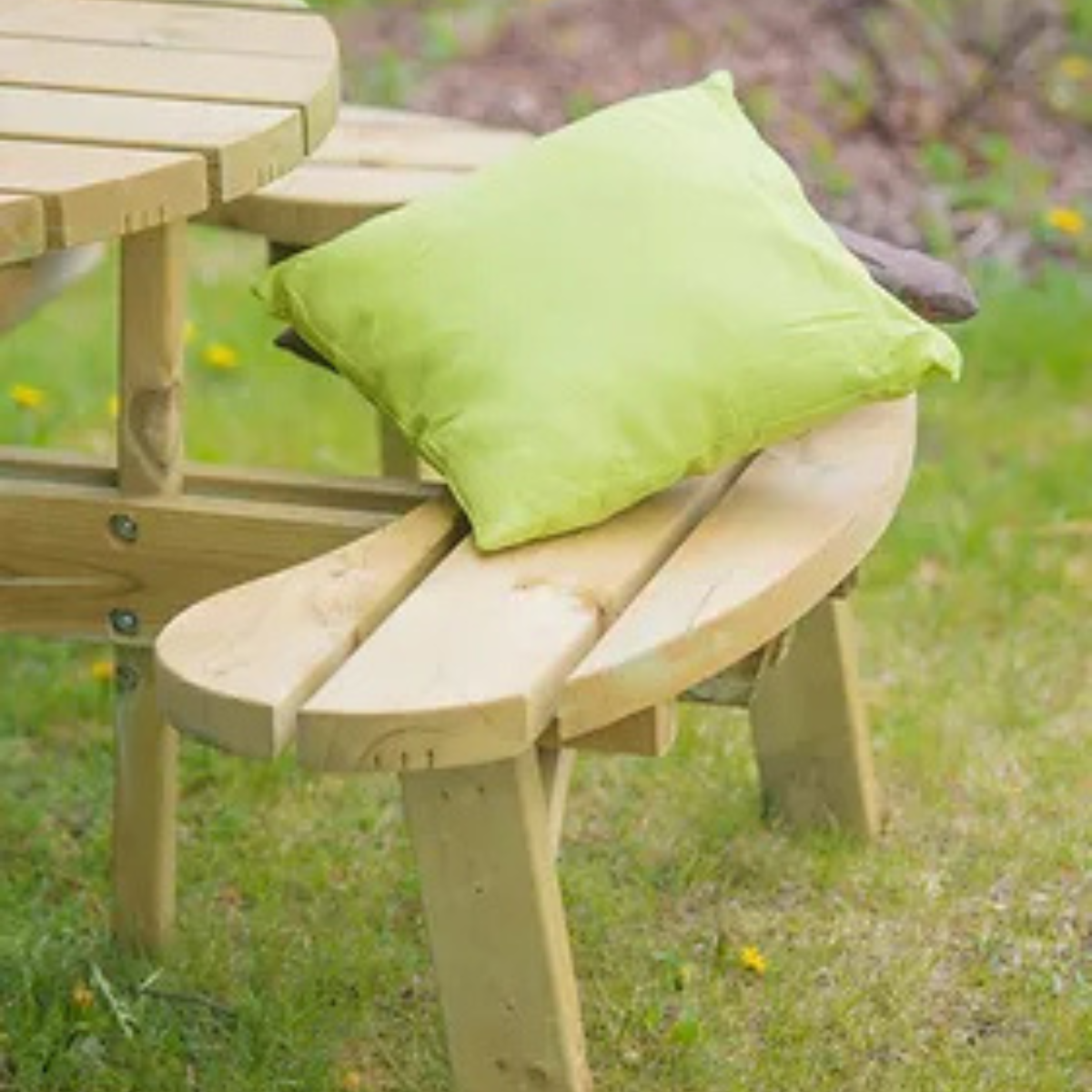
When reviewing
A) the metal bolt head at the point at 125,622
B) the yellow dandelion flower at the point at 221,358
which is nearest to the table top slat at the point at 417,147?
the metal bolt head at the point at 125,622

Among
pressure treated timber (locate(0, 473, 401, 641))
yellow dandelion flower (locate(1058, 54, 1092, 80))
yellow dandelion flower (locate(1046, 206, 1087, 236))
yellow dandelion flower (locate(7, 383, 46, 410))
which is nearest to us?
pressure treated timber (locate(0, 473, 401, 641))

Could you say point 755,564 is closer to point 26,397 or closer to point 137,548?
point 137,548

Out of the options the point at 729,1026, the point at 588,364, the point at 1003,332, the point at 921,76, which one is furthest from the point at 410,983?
the point at 921,76

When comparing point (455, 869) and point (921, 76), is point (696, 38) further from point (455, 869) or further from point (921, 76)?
point (455, 869)

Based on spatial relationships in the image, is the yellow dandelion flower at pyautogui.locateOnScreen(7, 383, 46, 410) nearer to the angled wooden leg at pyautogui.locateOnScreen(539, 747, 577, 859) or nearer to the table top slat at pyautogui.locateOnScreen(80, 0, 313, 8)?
the table top slat at pyautogui.locateOnScreen(80, 0, 313, 8)

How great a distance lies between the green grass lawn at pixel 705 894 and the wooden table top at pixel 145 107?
0.96 meters

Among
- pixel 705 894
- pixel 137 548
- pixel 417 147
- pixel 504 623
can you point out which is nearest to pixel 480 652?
pixel 504 623

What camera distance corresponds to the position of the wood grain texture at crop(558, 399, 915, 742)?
2832 mm

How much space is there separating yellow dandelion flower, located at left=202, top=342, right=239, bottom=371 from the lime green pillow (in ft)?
6.61

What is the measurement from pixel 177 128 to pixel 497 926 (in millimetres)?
841

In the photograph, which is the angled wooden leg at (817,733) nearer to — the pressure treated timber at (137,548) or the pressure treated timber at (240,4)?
the pressure treated timber at (137,548)

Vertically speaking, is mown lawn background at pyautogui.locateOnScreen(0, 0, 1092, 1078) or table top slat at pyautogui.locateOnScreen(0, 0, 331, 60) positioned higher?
table top slat at pyautogui.locateOnScreen(0, 0, 331, 60)

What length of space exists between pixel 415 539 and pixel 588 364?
0.24 meters

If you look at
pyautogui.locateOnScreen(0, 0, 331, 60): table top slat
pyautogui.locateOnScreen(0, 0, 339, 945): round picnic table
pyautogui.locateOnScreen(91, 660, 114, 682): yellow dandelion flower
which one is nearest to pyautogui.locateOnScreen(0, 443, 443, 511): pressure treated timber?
pyautogui.locateOnScreen(0, 0, 339, 945): round picnic table
